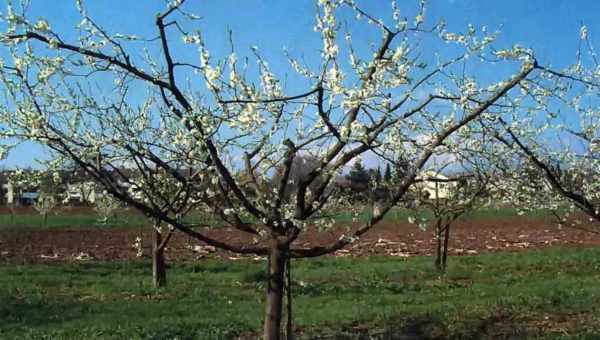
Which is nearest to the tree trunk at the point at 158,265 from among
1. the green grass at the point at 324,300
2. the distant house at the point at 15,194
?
the green grass at the point at 324,300

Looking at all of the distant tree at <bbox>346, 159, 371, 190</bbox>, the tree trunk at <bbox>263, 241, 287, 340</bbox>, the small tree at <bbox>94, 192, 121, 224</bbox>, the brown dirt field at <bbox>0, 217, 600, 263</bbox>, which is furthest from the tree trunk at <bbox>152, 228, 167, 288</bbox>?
the tree trunk at <bbox>263, 241, 287, 340</bbox>

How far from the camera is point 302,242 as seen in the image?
80.0 ft

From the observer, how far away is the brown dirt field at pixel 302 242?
2141 cm

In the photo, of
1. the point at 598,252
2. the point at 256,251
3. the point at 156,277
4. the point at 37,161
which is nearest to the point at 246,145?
the point at 256,251

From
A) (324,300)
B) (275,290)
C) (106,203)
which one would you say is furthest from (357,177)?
(324,300)

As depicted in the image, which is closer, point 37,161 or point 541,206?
point 37,161

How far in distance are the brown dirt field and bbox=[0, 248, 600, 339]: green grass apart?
126 inches

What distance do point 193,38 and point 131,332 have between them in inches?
183

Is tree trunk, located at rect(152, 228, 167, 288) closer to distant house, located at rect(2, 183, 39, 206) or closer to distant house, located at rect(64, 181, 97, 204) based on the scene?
distant house, located at rect(2, 183, 39, 206)

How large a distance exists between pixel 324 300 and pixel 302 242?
1300cm

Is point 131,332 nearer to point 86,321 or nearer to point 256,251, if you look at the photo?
point 86,321

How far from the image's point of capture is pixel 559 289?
11648 millimetres

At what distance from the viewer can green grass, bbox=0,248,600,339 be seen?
8305 mm

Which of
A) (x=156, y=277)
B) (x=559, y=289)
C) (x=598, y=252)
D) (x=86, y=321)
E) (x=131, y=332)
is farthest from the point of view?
(x=598, y=252)
